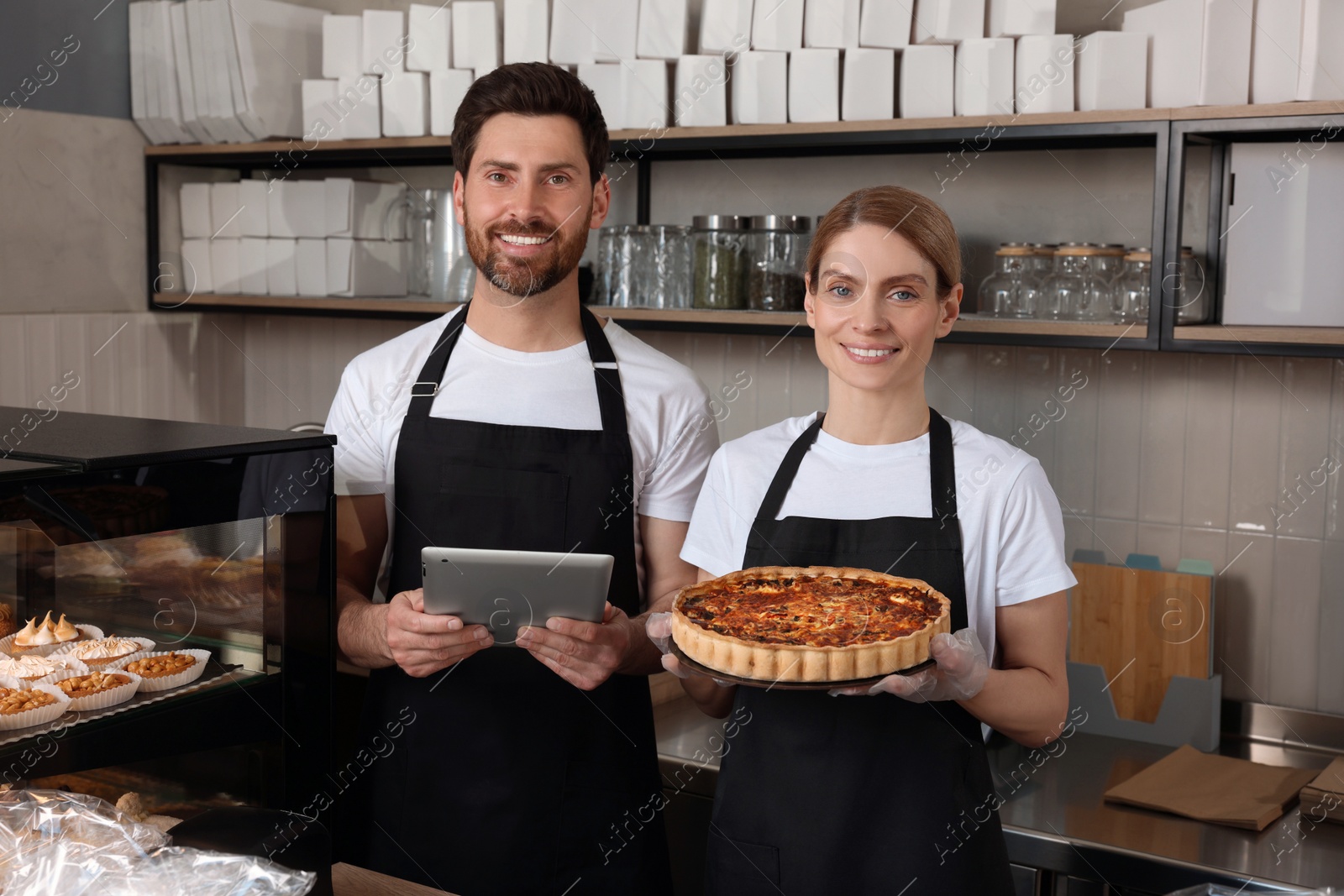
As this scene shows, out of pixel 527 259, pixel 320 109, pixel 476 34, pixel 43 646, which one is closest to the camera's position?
pixel 43 646

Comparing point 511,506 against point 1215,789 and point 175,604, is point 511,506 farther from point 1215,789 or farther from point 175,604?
point 1215,789

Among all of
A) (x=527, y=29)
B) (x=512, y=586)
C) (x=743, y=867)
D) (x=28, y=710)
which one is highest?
(x=527, y=29)

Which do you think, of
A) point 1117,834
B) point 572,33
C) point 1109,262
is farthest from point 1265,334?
point 572,33

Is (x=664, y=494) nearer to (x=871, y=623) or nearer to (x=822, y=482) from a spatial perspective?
(x=822, y=482)

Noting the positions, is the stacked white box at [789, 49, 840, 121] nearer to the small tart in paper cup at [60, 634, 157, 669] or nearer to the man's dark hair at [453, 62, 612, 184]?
the man's dark hair at [453, 62, 612, 184]

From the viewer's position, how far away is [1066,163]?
2688mm

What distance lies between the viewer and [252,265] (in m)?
3.51

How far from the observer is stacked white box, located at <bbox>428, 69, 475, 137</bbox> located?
3053mm

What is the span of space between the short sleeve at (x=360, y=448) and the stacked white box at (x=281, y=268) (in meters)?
1.69

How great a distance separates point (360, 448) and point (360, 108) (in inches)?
64.4

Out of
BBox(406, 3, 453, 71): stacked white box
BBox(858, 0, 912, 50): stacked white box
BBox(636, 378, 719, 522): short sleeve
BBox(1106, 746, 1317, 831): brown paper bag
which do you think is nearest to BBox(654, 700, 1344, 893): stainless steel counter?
BBox(1106, 746, 1317, 831): brown paper bag

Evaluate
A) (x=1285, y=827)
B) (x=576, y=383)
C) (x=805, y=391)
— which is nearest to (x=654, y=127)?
(x=805, y=391)

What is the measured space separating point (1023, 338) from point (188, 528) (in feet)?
5.47

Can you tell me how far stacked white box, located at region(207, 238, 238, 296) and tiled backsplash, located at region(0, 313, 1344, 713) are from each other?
146cm
